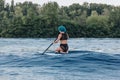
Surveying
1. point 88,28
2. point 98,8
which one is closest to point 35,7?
point 98,8

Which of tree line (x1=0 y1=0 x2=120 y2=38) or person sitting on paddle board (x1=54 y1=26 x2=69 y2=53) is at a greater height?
person sitting on paddle board (x1=54 y1=26 x2=69 y2=53)

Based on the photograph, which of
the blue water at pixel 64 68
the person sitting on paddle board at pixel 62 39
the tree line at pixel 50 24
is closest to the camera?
the blue water at pixel 64 68

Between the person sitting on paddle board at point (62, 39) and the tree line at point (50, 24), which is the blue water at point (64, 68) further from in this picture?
Result: the tree line at point (50, 24)

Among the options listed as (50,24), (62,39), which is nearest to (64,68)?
(62,39)

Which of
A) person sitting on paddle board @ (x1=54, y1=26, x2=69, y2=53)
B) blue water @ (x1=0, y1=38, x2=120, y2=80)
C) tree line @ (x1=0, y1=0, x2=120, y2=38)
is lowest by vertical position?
tree line @ (x1=0, y1=0, x2=120, y2=38)

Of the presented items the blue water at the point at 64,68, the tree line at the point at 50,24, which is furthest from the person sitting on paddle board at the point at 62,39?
the tree line at the point at 50,24

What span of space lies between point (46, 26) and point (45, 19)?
2944 millimetres

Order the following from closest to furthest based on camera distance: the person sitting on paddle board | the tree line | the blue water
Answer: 1. the blue water
2. the person sitting on paddle board
3. the tree line

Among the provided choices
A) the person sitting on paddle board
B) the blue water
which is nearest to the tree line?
the person sitting on paddle board

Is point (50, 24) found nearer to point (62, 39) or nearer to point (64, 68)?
point (62, 39)

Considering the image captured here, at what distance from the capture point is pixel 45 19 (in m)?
93.8

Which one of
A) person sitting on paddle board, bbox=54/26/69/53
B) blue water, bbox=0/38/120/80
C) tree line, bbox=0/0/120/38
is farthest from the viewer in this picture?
tree line, bbox=0/0/120/38

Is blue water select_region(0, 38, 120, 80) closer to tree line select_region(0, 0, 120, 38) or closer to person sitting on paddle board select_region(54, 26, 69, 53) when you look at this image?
person sitting on paddle board select_region(54, 26, 69, 53)

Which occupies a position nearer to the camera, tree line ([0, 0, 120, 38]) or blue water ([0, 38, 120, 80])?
blue water ([0, 38, 120, 80])
